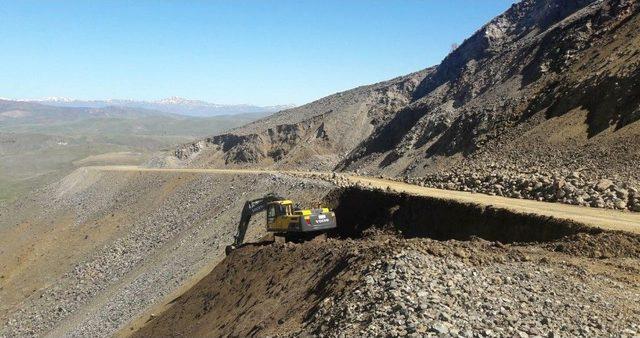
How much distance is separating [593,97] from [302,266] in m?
22.4

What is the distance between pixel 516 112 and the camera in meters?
36.9

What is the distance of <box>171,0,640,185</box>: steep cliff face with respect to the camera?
28453mm

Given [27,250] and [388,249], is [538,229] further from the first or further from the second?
[27,250]

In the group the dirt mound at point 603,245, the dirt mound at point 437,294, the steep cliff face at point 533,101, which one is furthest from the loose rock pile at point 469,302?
the steep cliff face at point 533,101

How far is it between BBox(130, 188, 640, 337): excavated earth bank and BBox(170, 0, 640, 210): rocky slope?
18.1 feet

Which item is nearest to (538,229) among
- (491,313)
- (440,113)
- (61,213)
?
(491,313)

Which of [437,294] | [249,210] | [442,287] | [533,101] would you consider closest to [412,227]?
[249,210]

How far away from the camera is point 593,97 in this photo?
30844 mm

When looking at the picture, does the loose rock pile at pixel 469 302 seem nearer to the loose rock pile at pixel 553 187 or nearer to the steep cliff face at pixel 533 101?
the loose rock pile at pixel 553 187

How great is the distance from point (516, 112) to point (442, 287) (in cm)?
2822

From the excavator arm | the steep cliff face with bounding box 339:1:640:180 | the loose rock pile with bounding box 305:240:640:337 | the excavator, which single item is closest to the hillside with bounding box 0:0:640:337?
the loose rock pile with bounding box 305:240:640:337

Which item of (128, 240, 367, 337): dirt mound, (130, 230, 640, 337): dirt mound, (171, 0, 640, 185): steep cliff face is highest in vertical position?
(171, 0, 640, 185): steep cliff face

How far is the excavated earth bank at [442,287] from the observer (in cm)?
1051

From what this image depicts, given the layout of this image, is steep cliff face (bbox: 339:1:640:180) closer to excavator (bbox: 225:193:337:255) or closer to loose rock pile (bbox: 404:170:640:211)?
loose rock pile (bbox: 404:170:640:211)
